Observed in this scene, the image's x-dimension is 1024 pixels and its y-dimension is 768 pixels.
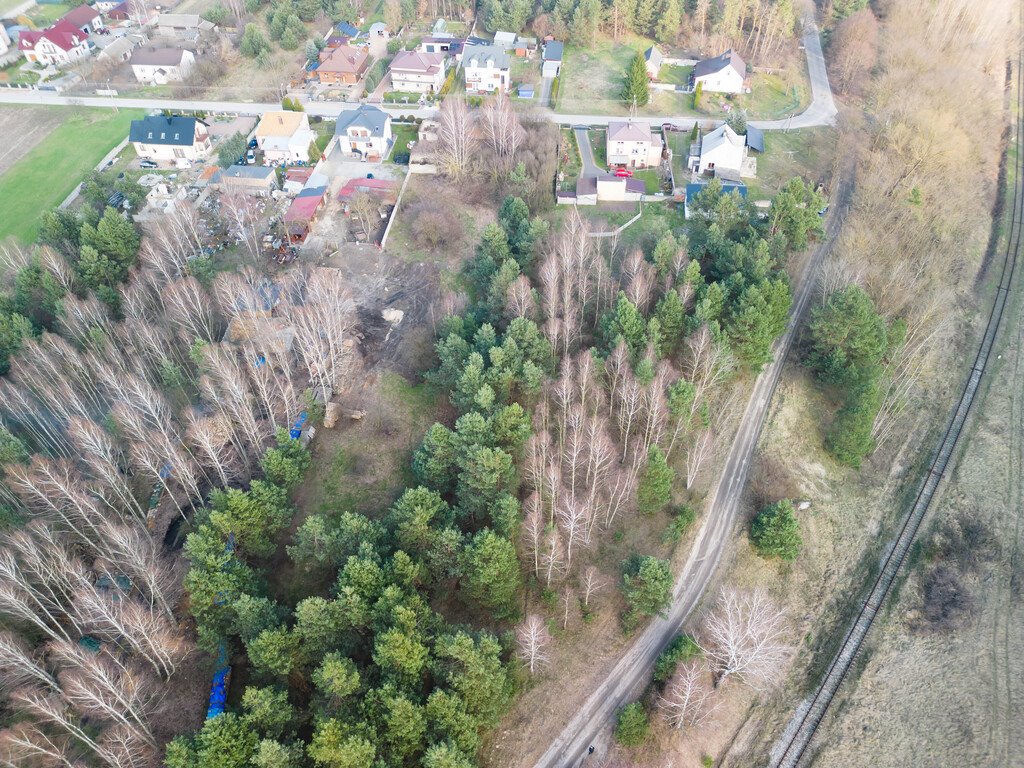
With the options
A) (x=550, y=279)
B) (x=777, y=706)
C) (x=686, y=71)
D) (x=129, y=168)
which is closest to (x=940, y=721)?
(x=777, y=706)

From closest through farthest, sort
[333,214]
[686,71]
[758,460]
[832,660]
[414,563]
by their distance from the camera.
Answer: [414,563]
[832,660]
[758,460]
[333,214]
[686,71]

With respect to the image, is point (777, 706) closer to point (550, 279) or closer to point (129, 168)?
point (550, 279)

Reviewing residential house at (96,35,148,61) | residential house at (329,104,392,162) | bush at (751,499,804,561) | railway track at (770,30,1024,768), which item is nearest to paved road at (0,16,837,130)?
residential house at (329,104,392,162)

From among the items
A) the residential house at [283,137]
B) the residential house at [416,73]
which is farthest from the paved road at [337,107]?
the residential house at [283,137]

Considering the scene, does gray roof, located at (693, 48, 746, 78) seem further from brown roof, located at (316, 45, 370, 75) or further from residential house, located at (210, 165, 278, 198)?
residential house, located at (210, 165, 278, 198)

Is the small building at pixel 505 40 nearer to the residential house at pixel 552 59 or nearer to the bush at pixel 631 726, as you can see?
the residential house at pixel 552 59
